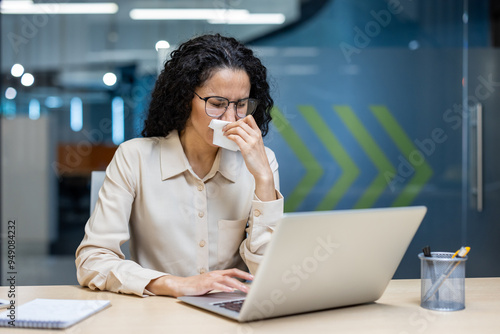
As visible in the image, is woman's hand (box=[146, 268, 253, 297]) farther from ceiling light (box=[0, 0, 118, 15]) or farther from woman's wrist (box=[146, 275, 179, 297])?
ceiling light (box=[0, 0, 118, 15])

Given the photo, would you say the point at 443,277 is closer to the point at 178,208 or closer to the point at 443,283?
the point at 443,283

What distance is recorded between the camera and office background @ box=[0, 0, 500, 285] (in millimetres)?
3680

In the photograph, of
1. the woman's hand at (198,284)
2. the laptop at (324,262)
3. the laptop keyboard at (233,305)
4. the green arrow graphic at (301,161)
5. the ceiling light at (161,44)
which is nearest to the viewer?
the laptop at (324,262)

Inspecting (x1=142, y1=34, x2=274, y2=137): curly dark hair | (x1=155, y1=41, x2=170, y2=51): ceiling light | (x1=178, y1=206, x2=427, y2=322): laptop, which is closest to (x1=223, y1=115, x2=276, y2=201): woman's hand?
(x1=142, y1=34, x2=274, y2=137): curly dark hair

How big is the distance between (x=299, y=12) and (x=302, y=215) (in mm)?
2845

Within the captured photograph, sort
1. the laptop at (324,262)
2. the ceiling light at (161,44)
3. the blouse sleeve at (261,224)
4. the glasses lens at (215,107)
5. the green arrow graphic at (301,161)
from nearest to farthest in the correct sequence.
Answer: the laptop at (324,262) → the blouse sleeve at (261,224) → the glasses lens at (215,107) → the green arrow graphic at (301,161) → the ceiling light at (161,44)

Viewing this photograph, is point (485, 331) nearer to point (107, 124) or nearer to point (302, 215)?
point (302, 215)

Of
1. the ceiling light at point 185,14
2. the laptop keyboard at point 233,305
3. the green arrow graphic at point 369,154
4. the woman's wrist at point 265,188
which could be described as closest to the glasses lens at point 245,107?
the woman's wrist at point 265,188

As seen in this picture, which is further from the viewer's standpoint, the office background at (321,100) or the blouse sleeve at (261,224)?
the office background at (321,100)

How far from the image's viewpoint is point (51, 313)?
1249 millimetres

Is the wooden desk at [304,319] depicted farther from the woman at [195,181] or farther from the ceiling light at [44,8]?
the ceiling light at [44,8]

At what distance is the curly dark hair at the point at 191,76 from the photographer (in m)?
1.86

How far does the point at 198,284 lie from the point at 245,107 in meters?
0.64

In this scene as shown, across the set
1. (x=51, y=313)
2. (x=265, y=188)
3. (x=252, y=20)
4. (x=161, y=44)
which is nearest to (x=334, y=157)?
(x=252, y=20)
